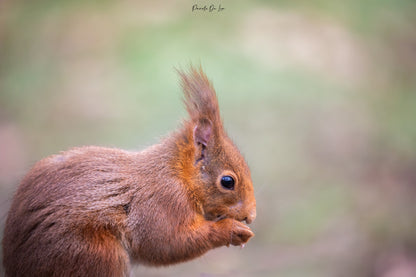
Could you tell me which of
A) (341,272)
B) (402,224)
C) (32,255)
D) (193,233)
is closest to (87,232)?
(32,255)

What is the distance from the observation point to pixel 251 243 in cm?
374

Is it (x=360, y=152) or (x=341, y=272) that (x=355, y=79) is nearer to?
(x=360, y=152)

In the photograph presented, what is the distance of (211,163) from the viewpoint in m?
2.10

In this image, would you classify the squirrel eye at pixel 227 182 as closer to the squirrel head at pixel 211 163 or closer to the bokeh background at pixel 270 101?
the squirrel head at pixel 211 163

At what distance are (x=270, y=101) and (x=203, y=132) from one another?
237 cm

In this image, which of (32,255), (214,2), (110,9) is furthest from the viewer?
(110,9)

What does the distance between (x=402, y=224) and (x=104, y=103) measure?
279 cm

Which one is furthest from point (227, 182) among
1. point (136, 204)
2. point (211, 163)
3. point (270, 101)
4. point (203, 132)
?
point (270, 101)

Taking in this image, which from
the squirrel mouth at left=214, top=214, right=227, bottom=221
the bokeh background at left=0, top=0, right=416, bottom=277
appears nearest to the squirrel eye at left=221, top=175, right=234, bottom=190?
the squirrel mouth at left=214, top=214, right=227, bottom=221

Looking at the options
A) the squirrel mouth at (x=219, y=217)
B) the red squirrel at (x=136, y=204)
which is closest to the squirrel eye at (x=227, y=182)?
the red squirrel at (x=136, y=204)

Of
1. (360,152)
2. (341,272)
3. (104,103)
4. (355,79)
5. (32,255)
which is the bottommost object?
(32,255)

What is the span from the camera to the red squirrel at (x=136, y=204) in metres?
1.85

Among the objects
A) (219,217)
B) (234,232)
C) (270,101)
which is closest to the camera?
(234,232)

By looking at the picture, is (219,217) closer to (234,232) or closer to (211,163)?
(234,232)
